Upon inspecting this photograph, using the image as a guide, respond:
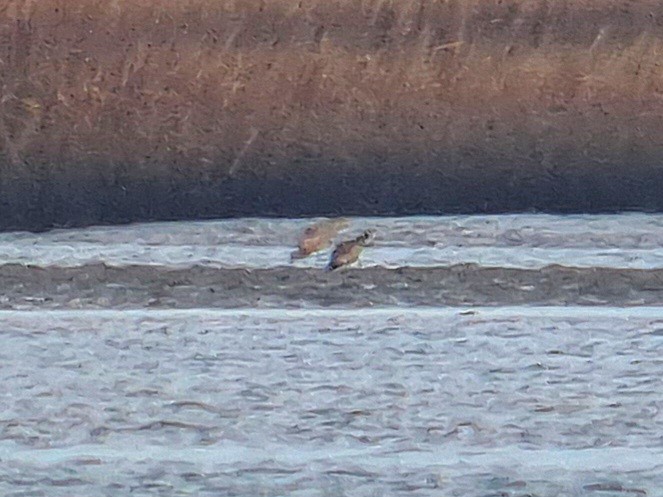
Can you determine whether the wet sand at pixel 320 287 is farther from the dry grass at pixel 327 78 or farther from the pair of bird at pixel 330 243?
the dry grass at pixel 327 78

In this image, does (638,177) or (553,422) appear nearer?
(553,422)

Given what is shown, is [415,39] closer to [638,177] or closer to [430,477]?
[638,177]

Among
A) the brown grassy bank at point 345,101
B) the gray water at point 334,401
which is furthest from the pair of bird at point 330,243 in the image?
the brown grassy bank at point 345,101

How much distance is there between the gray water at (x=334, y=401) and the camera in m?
0.53

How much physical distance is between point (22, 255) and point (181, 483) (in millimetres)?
510

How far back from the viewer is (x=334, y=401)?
2.05 ft

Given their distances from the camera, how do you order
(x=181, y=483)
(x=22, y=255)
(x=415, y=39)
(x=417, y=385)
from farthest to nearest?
(x=415, y=39) → (x=22, y=255) → (x=417, y=385) → (x=181, y=483)

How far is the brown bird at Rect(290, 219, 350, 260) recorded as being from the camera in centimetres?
99

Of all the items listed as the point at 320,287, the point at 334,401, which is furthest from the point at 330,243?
the point at 334,401

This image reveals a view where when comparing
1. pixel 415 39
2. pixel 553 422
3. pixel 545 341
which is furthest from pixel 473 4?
pixel 553 422

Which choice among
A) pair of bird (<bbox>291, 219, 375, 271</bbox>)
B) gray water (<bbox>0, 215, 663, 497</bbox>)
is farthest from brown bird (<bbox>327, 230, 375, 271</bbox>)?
gray water (<bbox>0, 215, 663, 497</bbox>)

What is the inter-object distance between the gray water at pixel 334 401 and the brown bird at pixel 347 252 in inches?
4.3

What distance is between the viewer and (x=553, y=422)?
594mm

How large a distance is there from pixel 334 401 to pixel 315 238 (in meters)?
0.43
